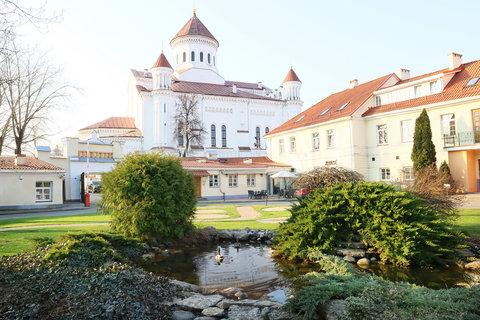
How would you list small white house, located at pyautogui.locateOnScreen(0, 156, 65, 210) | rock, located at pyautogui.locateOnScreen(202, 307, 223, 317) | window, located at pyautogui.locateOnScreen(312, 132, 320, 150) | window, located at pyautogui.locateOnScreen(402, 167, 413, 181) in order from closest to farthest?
1. rock, located at pyautogui.locateOnScreen(202, 307, 223, 317)
2. window, located at pyautogui.locateOnScreen(402, 167, 413, 181)
3. small white house, located at pyautogui.locateOnScreen(0, 156, 65, 210)
4. window, located at pyautogui.locateOnScreen(312, 132, 320, 150)

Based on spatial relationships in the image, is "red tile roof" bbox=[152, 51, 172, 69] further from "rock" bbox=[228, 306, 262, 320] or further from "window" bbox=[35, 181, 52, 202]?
"rock" bbox=[228, 306, 262, 320]

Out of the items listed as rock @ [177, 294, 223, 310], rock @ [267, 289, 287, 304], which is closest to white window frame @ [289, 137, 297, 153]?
rock @ [267, 289, 287, 304]

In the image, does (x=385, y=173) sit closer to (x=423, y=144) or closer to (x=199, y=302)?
(x=423, y=144)

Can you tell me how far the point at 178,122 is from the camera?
5544 cm

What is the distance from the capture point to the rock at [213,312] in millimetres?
6238

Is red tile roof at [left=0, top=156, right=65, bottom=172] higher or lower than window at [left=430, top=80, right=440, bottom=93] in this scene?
lower

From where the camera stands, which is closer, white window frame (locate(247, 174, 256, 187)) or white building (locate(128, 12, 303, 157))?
white window frame (locate(247, 174, 256, 187))

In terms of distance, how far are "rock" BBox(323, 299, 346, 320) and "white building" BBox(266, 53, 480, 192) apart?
2276 centimetres

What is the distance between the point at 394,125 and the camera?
3259cm

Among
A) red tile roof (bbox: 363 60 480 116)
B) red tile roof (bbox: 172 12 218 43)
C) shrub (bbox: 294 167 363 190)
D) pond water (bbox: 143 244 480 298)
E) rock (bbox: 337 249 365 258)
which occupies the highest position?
red tile roof (bbox: 172 12 218 43)

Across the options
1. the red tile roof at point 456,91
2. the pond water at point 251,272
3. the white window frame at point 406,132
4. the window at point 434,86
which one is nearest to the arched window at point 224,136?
the red tile roof at point 456,91

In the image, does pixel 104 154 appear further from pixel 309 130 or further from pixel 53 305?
pixel 53 305

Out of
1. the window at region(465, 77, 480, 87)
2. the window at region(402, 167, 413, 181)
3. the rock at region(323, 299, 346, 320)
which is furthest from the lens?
the window at region(402, 167, 413, 181)

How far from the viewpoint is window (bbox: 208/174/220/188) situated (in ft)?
129
